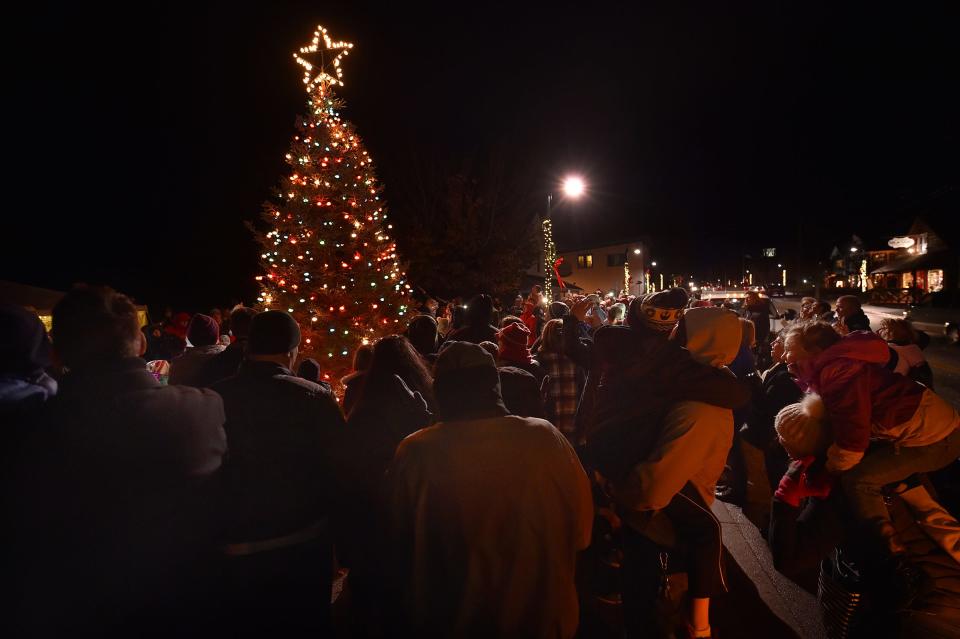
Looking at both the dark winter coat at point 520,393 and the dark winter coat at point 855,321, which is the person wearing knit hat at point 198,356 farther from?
the dark winter coat at point 855,321

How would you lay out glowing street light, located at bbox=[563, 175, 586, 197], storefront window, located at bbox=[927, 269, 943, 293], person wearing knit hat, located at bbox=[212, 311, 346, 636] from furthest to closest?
storefront window, located at bbox=[927, 269, 943, 293] < glowing street light, located at bbox=[563, 175, 586, 197] < person wearing knit hat, located at bbox=[212, 311, 346, 636]

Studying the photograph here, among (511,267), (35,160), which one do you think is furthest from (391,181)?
(35,160)

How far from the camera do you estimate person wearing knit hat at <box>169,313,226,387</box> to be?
15.1 ft

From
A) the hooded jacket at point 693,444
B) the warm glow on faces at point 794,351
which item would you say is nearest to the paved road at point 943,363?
the warm glow on faces at point 794,351

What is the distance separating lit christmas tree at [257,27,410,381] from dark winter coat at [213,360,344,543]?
7154 millimetres

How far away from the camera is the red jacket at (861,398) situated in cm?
296

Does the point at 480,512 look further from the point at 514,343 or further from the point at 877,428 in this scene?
the point at 514,343

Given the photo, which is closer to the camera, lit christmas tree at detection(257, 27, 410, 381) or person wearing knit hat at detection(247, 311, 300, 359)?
person wearing knit hat at detection(247, 311, 300, 359)

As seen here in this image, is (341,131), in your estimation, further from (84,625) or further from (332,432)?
(84,625)

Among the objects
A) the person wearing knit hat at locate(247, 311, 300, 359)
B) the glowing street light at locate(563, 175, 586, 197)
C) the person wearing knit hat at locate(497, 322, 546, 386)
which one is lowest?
the person wearing knit hat at locate(497, 322, 546, 386)

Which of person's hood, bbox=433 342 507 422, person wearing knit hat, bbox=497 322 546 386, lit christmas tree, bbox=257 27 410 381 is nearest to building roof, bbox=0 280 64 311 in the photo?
lit christmas tree, bbox=257 27 410 381

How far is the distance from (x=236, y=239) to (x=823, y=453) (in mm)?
22980

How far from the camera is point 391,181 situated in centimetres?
2338

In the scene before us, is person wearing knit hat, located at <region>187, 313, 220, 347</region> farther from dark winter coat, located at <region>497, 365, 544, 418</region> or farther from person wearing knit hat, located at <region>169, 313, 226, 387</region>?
dark winter coat, located at <region>497, 365, 544, 418</region>
